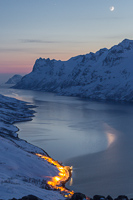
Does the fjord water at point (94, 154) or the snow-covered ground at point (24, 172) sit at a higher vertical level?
the snow-covered ground at point (24, 172)

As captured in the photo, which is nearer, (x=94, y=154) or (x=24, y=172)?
(x=24, y=172)

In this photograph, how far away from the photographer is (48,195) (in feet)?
71.1

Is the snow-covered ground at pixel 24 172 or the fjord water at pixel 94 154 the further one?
the fjord water at pixel 94 154

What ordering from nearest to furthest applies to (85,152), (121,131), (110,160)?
(110,160) → (85,152) → (121,131)

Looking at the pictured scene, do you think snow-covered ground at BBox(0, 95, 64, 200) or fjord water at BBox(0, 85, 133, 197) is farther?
fjord water at BBox(0, 85, 133, 197)

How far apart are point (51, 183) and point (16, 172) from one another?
4.01m

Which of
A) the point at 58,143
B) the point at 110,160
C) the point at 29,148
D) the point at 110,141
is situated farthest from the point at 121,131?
the point at 29,148

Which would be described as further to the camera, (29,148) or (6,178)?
(29,148)

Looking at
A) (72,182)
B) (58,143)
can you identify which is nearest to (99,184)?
(72,182)

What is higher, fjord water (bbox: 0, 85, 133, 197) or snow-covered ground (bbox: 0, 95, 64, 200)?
snow-covered ground (bbox: 0, 95, 64, 200)

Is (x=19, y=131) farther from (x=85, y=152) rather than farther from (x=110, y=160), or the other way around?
(x=110, y=160)

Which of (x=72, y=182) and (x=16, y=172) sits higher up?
(x=16, y=172)

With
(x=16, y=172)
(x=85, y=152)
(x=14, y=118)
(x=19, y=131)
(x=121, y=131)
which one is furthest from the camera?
(x=14, y=118)

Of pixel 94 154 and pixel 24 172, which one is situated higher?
pixel 24 172
